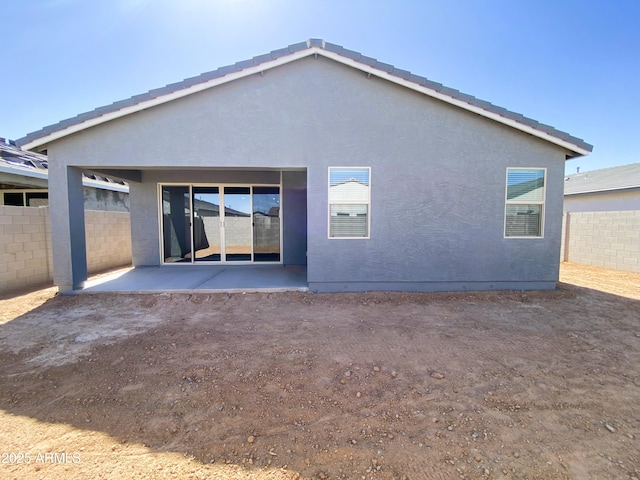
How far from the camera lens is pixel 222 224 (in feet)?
29.9

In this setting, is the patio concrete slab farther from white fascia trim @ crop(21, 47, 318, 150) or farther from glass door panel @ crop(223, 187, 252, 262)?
white fascia trim @ crop(21, 47, 318, 150)

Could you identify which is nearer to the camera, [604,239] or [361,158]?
[361,158]

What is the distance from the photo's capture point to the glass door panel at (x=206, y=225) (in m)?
9.11

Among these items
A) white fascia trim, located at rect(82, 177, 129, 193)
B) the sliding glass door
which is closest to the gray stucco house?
the sliding glass door

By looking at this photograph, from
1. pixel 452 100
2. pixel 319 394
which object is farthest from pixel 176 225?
pixel 452 100

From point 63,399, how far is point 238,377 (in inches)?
65.1

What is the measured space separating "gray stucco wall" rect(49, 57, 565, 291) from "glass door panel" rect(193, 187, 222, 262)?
2.90 metres

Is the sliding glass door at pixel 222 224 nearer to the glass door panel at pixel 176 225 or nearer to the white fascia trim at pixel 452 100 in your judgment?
the glass door panel at pixel 176 225

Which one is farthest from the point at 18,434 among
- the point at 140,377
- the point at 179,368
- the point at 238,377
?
the point at 238,377

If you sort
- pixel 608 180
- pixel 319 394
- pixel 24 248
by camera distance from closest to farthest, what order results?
1. pixel 319 394
2. pixel 24 248
3. pixel 608 180

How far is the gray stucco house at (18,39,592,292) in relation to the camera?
236 inches

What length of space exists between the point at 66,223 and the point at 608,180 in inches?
848

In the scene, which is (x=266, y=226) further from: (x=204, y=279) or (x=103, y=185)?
(x=103, y=185)

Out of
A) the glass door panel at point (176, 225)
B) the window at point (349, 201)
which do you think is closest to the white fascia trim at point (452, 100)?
the window at point (349, 201)
